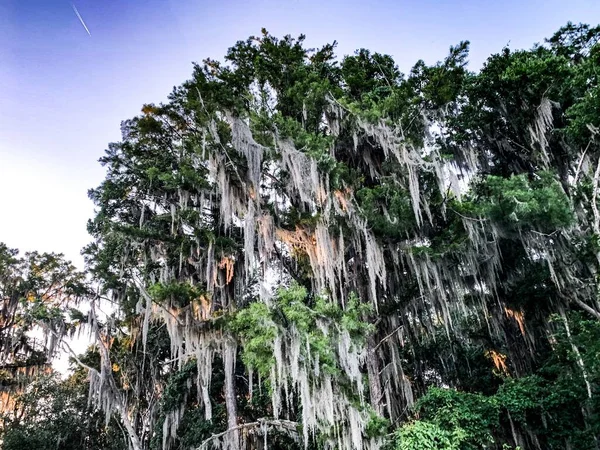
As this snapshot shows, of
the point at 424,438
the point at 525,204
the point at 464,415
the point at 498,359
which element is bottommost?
the point at 424,438

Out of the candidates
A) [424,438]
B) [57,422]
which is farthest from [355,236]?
[57,422]

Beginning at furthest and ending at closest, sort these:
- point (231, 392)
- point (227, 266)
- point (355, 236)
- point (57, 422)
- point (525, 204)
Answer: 1. point (57, 422)
2. point (231, 392)
3. point (227, 266)
4. point (355, 236)
5. point (525, 204)

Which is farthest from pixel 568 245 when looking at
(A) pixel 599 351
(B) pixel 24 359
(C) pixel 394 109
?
(B) pixel 24 359

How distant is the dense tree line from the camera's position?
7488mm

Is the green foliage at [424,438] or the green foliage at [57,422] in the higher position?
the green foliage at [57,422]

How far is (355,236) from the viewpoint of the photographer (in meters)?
8.92

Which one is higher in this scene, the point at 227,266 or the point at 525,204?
the point at 227,266

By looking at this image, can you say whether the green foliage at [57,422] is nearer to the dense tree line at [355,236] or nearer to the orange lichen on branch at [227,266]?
the dense tree line at [355,236]

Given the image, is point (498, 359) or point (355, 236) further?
point (498, 359)

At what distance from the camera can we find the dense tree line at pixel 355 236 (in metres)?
7.49

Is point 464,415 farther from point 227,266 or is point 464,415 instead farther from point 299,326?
point 227,266

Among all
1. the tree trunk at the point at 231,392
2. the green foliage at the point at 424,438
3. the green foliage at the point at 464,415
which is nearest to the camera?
the green foliage at the point at 424,438

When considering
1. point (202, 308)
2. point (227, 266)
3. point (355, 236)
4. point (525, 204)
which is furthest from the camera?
point (227, 266)

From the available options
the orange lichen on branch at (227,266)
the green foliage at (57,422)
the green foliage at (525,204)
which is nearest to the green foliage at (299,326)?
the orange lichen on branch at (227,266)
